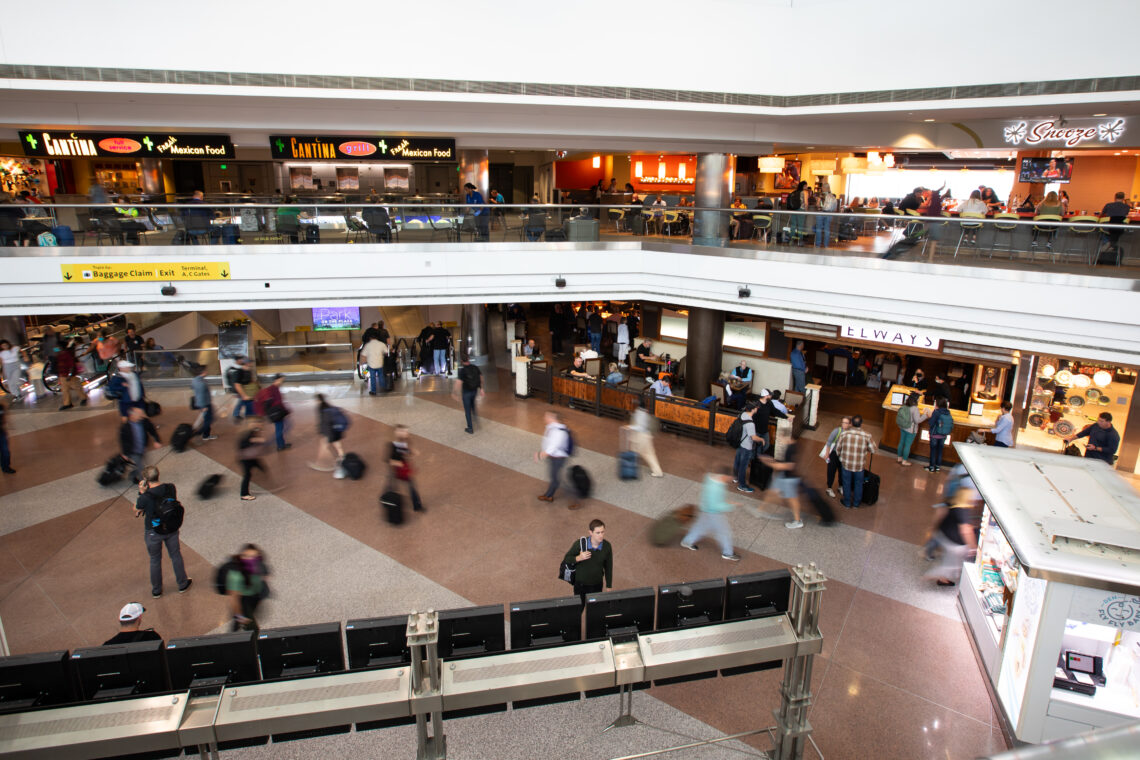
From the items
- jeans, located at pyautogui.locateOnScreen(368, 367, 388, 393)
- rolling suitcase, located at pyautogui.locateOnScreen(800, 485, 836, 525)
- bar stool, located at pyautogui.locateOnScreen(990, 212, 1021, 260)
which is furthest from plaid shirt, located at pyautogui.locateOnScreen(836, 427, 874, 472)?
jeans, located at pyautogui.locateOnScreen(368, 367, 388, 393)

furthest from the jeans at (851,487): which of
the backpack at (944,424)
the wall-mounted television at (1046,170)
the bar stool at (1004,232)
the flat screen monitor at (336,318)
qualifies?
the flat screen monitor at (336,318)

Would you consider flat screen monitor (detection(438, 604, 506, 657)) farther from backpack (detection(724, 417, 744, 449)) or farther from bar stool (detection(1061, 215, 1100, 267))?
bar stool (detection(1061, 215, 1100, 267))

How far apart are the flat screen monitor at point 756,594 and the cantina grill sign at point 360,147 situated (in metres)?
11.2

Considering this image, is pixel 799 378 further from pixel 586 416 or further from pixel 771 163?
pixel 771 163

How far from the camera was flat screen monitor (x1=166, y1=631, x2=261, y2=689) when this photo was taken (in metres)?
5.05

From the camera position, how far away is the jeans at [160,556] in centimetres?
764

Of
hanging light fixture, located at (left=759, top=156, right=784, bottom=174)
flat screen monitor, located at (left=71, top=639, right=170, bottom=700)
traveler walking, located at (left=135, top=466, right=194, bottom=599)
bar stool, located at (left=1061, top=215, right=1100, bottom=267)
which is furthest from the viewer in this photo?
hanging light fixture, located at (left=759, top=156, right=784, bottom=174)

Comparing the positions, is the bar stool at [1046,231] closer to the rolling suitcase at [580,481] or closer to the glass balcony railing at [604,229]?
the glass balcony railing at [604,229]

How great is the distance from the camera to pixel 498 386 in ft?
54.9

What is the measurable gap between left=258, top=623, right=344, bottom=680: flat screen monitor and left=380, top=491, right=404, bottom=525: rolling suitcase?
13.6 feet

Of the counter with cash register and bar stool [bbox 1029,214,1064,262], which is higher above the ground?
bar stool [bbox 1029,214,1064,262]

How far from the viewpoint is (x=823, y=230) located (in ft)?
40.6

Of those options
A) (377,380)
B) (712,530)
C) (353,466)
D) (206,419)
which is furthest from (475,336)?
(712,530)

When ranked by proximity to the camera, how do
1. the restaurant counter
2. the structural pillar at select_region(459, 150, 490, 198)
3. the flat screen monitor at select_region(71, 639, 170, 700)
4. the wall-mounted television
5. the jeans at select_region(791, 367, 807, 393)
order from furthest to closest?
the structural pillar at select_region(459, 150, 490, 198), the wall-mounted television, the jeans at select_region(791, 367, 807, 393), the restaurant counter, the flat screen monitor at select_region(71, 639, 170, 700)
